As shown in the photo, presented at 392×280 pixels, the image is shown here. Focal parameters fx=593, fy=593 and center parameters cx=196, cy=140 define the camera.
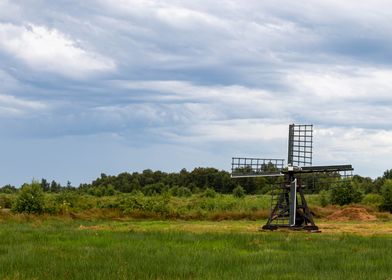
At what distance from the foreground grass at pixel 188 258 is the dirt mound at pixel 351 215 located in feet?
96.5

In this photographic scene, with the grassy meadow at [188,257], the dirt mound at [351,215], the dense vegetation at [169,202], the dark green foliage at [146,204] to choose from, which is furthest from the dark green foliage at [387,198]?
the grassy meadow at [188,257]

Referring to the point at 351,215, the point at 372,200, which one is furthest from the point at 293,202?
the point at 372,200

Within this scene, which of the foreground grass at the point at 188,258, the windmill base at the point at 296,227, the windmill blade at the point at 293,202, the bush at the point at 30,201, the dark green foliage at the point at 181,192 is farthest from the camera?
the dark green foliage at the point at 181,192

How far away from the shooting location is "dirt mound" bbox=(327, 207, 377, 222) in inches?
2157

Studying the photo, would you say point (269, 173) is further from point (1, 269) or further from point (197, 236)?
point (1, 269)

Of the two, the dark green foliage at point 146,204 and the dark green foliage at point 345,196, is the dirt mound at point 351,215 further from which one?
the dark green foliage at point 146,204

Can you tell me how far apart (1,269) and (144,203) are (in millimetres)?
42944

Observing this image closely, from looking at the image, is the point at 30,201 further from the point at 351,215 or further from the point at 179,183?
the point at 179,183

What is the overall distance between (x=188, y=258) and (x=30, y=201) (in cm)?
3719

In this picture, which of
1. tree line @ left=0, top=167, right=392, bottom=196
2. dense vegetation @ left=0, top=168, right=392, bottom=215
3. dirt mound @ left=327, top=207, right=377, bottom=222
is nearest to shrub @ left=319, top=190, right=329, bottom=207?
dense vegetation @ left=0, top=168, right=392, bottom=215

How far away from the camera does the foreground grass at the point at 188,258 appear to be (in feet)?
50.6

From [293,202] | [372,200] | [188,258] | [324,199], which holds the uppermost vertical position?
[372,200]

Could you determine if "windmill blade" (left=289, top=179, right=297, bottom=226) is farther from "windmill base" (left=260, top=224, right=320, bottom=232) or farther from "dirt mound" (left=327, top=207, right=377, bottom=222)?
"dirt mound" (left=327, top=207, right=377, bottom=222)

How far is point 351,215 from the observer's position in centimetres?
5638
